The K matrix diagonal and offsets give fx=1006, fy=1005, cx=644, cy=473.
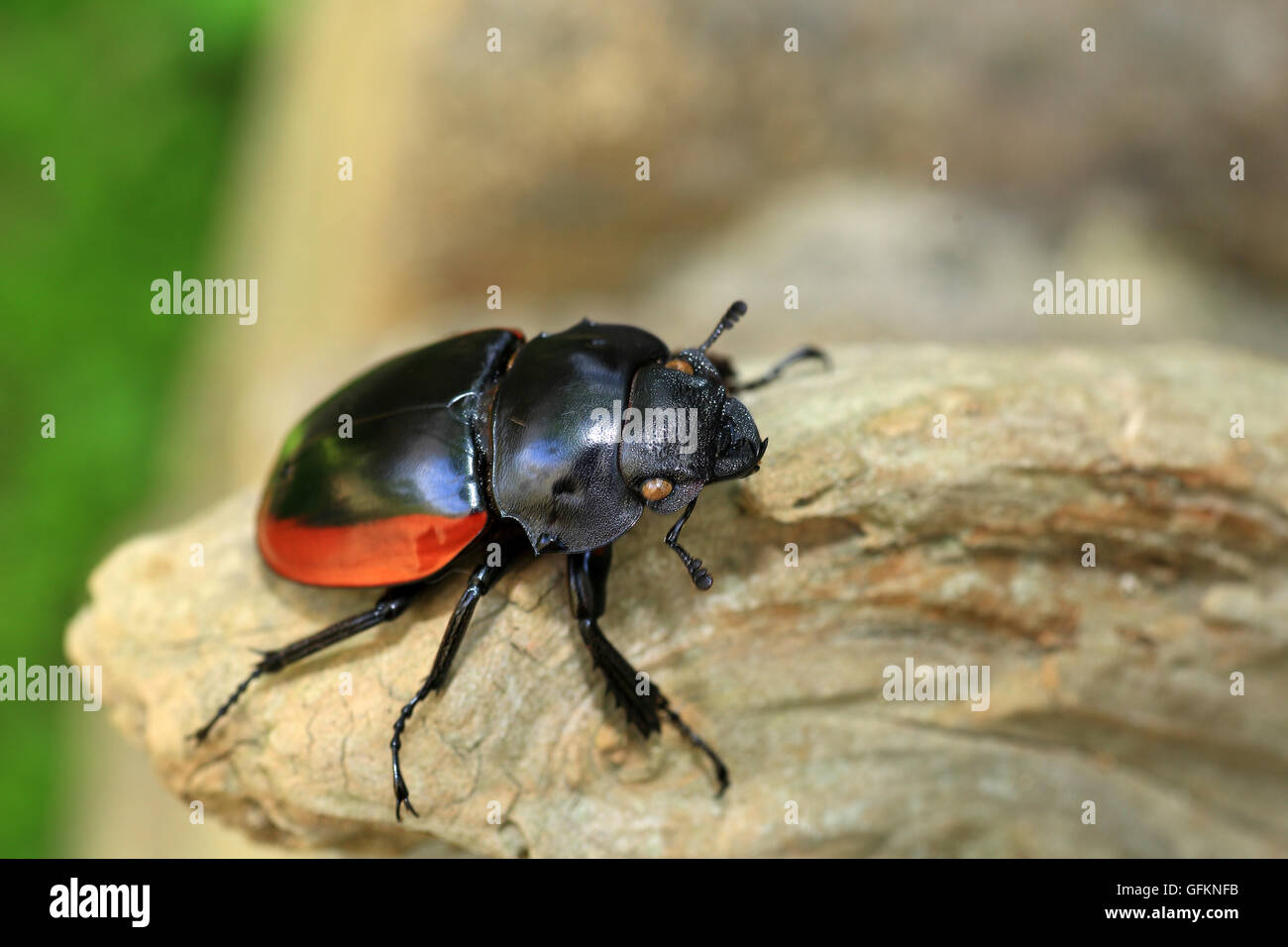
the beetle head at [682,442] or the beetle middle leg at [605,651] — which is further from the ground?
the beetle head at [682,442]

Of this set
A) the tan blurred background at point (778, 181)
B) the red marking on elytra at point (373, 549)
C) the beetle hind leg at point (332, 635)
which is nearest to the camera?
the red marking on elytra at point (373, 549)

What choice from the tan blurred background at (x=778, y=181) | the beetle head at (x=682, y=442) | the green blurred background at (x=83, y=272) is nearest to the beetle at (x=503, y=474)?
the beetle head at (x=682, y=442)

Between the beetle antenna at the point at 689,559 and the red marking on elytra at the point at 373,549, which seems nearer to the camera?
the beetle antenna at the point at 689,559

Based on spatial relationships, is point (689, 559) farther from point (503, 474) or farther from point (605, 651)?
point (503, 474)

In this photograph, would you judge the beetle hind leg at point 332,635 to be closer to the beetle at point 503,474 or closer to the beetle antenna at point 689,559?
the beetle at point 503,474

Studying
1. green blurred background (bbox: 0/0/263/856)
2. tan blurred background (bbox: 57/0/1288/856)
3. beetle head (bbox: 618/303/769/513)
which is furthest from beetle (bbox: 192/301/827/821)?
green blurred background (bbox: 0/0/263/856)

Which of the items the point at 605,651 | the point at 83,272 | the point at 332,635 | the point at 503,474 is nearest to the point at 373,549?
the point at 332,635

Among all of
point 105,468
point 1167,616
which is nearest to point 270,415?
point 105,468
